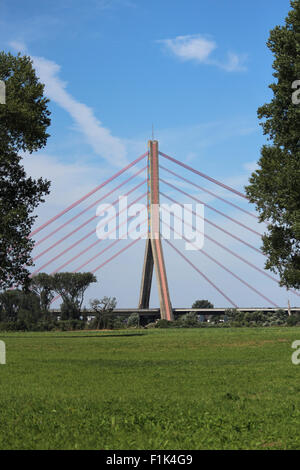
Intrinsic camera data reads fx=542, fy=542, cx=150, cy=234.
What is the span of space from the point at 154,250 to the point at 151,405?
64.1m

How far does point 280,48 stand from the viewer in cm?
3166

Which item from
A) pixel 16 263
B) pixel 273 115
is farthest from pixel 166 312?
pixel 273 115

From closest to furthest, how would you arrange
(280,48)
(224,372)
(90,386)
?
(90,386), (224,372), (280,48)

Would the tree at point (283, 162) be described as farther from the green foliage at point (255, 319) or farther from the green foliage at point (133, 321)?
the green foliage at point (133, 321)

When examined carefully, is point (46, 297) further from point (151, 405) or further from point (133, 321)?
point (151, 405)

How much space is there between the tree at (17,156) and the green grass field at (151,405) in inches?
627

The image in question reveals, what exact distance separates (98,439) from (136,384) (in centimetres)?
658

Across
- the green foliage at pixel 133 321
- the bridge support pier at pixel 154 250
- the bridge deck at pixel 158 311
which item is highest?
the bridge support pier at pixel 154 250

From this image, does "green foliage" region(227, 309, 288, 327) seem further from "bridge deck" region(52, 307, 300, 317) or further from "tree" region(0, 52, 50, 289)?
"tree" region(0, 52, 50, 289)

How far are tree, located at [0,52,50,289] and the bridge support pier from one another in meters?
37.5

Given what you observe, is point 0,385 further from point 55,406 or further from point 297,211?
point 297,211

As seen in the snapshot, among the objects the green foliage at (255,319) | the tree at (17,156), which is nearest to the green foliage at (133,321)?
the green foliage at (255,319)

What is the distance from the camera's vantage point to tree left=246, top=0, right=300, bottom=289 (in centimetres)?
3041

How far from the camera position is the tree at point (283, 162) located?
30406mm
